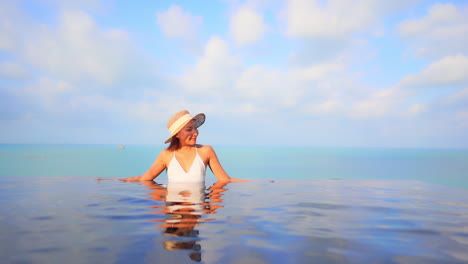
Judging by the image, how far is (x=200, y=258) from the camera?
8.30 ft

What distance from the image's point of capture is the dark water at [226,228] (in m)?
2.67

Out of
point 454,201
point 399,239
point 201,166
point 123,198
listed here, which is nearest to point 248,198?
point 201,166

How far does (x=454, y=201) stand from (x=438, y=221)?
90.4 inches

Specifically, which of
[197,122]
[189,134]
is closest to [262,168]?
[197,122]

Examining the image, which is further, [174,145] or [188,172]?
[174,145]

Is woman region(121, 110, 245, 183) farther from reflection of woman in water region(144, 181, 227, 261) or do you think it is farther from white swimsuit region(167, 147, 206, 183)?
reflection of woman in water region(144, 181, 227, 261)

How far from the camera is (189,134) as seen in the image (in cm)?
622

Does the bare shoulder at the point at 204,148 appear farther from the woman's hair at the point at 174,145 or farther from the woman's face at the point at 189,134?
the woman's hair at the point at 174,145

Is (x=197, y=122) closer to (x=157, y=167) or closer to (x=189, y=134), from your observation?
(x=189, y=134)

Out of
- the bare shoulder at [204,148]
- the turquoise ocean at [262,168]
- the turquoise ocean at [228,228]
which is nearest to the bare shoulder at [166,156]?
the bare shoulder at [204,148]

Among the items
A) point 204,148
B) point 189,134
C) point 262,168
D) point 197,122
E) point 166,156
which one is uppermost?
point 197,122

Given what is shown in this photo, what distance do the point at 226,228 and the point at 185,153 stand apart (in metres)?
3.08

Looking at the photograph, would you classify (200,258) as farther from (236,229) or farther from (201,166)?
(201,166)

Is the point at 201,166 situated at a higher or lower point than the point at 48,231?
higher
